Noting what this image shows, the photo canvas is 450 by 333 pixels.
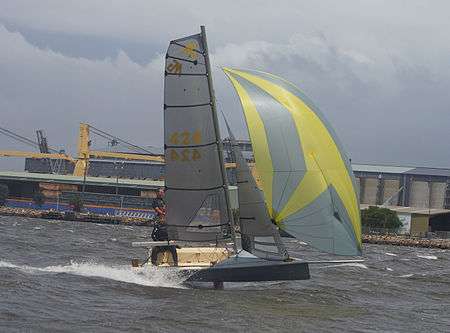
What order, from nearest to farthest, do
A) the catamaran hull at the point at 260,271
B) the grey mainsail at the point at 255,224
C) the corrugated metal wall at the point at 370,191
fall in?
the catamaran hull at the point at 260,271
the grey mainsail at the point at 255,224
the corrugated metal wall at the point at 370,191

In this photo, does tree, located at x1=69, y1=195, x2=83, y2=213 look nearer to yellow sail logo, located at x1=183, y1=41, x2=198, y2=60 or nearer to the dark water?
the dark water

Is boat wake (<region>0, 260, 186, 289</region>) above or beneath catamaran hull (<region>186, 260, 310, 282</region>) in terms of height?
beneath

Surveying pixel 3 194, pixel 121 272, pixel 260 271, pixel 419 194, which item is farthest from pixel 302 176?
pixel 3 194

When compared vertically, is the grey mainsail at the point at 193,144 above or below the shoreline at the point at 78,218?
above

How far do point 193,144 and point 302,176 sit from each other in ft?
8.59

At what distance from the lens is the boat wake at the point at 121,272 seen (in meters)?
18.8

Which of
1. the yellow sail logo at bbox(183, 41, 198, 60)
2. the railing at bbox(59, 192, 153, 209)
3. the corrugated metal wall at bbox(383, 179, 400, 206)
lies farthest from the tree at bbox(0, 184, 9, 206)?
the yellow sail logo at bbox(183, 41, 198, 60)

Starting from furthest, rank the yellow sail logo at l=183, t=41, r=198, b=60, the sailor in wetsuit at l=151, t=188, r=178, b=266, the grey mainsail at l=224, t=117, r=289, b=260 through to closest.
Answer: the sailor in wetsuit at l=151, t=188, r=178, b=266, the yellow sail logo at l=183, t=41, r=198, b=60, the grey mainsail at l=224, t=117, r=289, b=260

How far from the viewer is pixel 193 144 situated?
18844 millimetres

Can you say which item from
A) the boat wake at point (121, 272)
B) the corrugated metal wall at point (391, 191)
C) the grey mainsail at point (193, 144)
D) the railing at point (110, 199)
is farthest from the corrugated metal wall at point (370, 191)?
the grey mainsail at point (193, 144)

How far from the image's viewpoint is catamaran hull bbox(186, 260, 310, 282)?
17438mm

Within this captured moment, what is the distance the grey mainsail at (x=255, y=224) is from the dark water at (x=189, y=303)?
3.03ft

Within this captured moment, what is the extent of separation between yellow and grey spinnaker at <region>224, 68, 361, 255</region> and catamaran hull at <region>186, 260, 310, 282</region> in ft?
1.97

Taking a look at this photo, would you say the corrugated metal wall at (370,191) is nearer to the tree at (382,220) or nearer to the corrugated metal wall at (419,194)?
the corrugated metal wall at (419,194)
